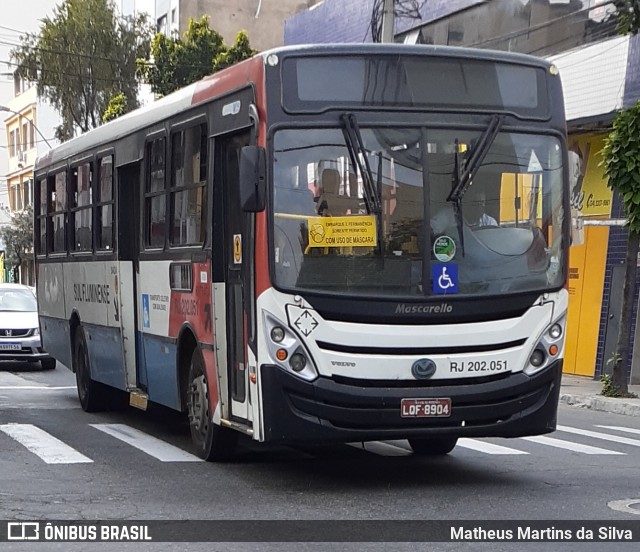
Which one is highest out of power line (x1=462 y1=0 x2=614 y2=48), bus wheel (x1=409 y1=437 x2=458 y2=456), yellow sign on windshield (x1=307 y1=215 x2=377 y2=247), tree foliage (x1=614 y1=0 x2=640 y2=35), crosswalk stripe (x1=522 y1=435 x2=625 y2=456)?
power line (x1=462 y1=0 x2=614 y2=48)

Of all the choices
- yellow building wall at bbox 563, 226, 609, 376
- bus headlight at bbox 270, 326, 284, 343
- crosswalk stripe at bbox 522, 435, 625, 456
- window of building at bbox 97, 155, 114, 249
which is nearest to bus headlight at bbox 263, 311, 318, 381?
bus headlight at bbox 270, 326, 284, 343

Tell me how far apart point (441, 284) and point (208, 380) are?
91.7 inches

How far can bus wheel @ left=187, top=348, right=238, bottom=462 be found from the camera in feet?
35.5

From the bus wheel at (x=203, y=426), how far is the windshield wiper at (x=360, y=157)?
238cm

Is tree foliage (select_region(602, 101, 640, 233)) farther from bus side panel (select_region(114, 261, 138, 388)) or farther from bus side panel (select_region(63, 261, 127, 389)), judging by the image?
bus side panel (select_region(114, 261, 138, 388))

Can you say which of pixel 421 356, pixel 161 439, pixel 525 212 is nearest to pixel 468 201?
pixel 525 212

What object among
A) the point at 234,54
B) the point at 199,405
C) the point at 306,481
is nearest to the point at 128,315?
the point at 199,405

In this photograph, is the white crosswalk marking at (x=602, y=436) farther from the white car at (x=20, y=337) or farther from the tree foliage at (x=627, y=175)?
the white car at (x=20, y=337)

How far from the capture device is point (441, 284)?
30.7 ft

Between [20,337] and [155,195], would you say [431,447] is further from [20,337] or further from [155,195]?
[20,337]

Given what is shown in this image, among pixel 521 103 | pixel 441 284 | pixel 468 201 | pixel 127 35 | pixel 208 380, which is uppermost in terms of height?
pixel 127 35

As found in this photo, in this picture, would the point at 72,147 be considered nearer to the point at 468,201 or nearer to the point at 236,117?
the point at 236,117

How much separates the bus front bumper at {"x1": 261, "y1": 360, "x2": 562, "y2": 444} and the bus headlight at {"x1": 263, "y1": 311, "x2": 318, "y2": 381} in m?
0.05

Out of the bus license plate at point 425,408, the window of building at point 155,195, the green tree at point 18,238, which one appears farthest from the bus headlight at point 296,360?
the green tree at point 18,238
